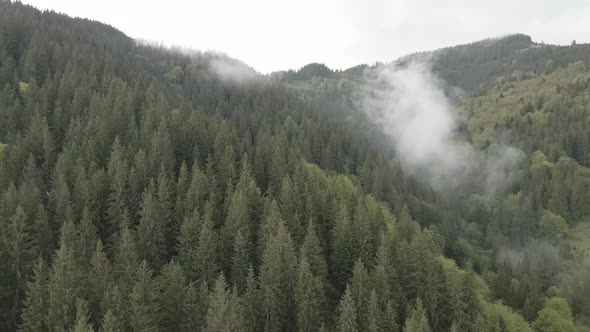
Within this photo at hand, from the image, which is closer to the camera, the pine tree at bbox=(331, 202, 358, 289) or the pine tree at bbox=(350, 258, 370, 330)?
the pine tree at bbox=(350, 258, 370, 330)

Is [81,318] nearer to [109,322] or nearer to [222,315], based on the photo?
[109,322]

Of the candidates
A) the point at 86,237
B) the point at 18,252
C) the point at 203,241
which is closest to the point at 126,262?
the point at 86,237

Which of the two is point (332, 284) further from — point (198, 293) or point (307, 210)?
point (198, 293)

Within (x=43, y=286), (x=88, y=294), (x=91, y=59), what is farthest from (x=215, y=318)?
(x=91, y=59)

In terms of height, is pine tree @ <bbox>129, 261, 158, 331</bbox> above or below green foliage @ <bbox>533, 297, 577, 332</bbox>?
above

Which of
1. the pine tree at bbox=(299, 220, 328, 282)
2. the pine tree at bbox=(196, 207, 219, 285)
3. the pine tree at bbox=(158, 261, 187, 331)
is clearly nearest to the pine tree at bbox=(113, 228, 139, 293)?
the pine tree at bbox=(158, 261, 187, 331)

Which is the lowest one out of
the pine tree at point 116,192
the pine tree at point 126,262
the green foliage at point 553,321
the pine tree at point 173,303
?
the green foliage at point 553,321

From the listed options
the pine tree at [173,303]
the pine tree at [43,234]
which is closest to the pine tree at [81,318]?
the pine tree at [173,303]

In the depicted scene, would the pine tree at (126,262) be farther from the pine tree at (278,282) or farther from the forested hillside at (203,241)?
the pine tree at (278,282)

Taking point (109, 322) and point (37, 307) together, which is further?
point (37, 307)

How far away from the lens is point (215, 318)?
47.0 metres

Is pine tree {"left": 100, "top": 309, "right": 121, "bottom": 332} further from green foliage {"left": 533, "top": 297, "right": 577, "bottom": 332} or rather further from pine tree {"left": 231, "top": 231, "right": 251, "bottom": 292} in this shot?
green foliage {"left": 533, "top": 297, "right": 577, "bottom": 332}

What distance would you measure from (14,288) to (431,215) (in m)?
116

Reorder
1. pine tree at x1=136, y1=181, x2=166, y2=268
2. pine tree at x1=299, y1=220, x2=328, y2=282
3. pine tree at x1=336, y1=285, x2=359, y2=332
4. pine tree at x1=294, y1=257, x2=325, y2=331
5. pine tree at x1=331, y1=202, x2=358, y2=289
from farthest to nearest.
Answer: pine tree at x1=331, y1=202, x2=358, y2=289 < pine tree at x1=299, y1=220, x2=328, y2=282 < pine tree at x1=136, y1=181, x2=166, y2=268 < pine tree at x1=294, y1=257, x2=325, y2=331 < pine tree at x1=336, y1=285, x2=359, y2=332
